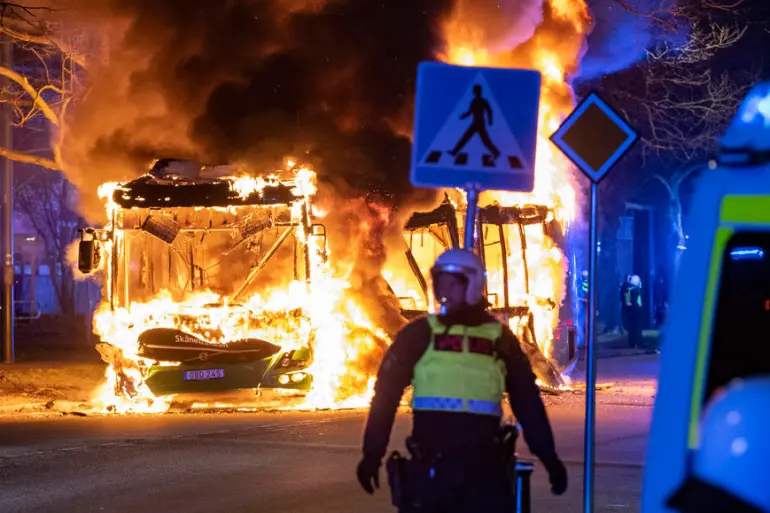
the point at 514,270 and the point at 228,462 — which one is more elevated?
the point at 514,270

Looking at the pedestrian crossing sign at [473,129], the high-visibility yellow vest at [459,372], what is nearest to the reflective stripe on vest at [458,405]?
the high-visibility yellow vest at [459,372]

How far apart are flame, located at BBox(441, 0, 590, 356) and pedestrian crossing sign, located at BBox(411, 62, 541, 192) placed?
32.8 feet

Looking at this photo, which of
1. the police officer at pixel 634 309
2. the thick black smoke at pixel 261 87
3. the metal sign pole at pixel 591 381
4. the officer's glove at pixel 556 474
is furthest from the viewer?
the police officer at pixel 634 309

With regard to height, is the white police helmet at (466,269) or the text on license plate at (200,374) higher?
the white police helmet at (466,269)

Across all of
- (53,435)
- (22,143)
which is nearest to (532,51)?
(53,435)

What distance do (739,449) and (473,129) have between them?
13.4 feet

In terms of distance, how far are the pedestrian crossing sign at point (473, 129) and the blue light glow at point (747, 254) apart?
3030 millimetres

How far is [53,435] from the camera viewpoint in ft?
41.3

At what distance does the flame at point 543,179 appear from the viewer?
54.9 feet

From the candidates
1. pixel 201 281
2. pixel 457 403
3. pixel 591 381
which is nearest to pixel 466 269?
pixel 457 403

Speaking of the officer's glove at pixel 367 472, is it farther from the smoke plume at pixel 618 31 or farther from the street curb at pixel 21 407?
the smoke plume at pixel 618 31

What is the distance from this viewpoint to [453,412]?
4973 millimetres

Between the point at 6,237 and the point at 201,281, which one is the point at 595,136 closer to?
the point at 201,281

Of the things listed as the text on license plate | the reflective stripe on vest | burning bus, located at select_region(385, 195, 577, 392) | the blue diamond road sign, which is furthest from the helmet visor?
burning bus, located at select_region(385, 195, 577, 392)
